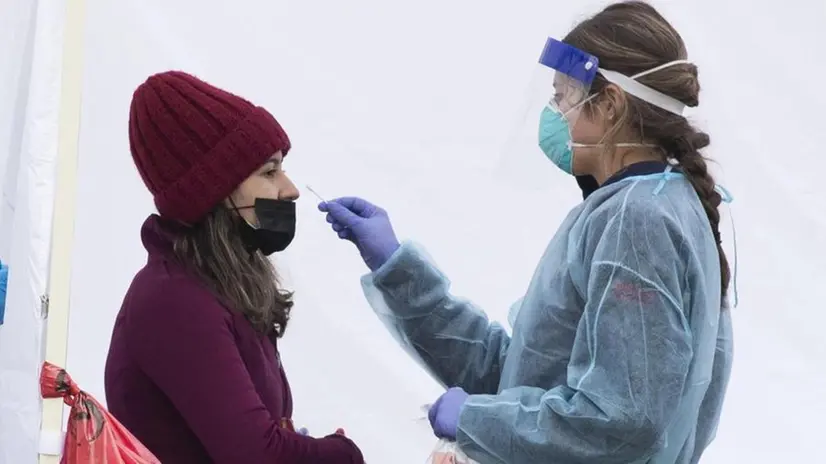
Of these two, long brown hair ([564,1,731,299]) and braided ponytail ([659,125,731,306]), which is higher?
long brown hair ([564,1,731,299])

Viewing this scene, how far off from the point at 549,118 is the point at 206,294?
52 cm

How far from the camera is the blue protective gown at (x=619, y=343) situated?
1259 mm

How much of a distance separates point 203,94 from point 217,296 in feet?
0.89

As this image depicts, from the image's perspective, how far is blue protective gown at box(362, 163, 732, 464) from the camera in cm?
126

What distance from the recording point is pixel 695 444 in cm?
145

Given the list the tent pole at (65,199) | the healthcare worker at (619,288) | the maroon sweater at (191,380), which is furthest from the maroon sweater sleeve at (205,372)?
the healthcare worker at (619,288)

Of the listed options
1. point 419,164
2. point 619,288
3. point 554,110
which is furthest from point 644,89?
point 419,164

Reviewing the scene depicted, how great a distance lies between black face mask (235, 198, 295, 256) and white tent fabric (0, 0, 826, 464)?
2.42 ft

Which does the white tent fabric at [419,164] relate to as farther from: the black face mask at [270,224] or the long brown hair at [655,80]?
the long brown hair at [655,80]

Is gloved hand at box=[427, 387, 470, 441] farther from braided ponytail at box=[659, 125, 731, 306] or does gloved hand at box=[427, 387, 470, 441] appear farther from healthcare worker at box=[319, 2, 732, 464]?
braided ponytail at box=[659, 125, 731, 306]

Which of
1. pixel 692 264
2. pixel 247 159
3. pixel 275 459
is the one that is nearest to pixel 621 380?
pixel 692 264

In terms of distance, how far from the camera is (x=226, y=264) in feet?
4.89

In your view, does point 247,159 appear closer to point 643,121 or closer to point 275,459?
point 275,459

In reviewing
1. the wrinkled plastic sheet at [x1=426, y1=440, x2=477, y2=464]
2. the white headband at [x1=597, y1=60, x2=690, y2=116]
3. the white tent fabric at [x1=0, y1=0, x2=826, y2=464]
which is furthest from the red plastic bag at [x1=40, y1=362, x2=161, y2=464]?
the white tent fabric at [x1=0, y1=0, x2=826, y2=464]
